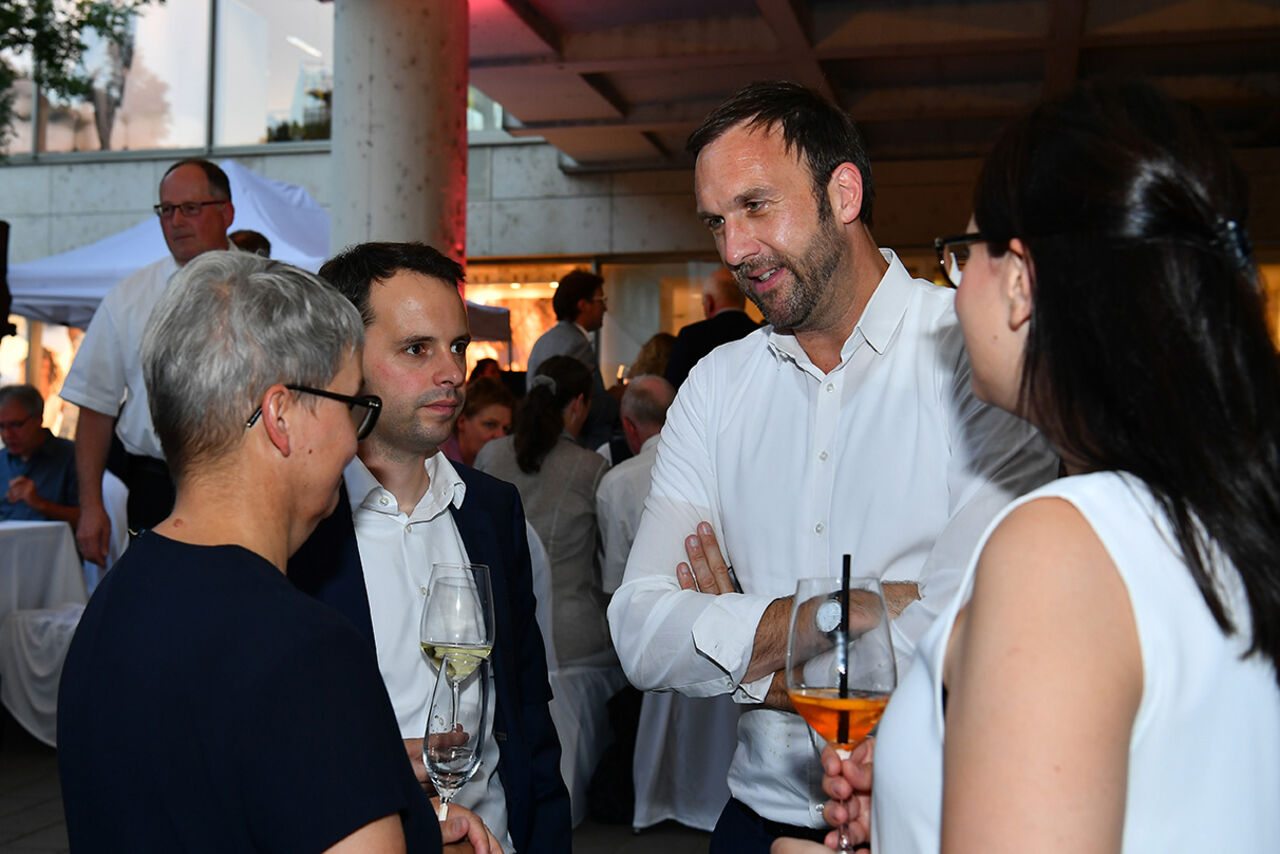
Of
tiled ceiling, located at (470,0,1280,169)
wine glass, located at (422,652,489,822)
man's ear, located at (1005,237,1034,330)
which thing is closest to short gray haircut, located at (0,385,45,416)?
tiled ceiling, located at (470,0,1280,169)

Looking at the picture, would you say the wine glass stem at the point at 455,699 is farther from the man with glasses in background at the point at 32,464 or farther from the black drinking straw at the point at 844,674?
the man with glasses in background at the point at 32,464

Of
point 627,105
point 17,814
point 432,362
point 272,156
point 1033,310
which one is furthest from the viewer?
point 272,156

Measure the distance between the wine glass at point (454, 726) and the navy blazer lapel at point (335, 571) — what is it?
36 centimetres

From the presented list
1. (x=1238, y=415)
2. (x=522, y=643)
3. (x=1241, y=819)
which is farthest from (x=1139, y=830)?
(x=522, y=643)

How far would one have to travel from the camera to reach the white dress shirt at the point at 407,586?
2195 mm

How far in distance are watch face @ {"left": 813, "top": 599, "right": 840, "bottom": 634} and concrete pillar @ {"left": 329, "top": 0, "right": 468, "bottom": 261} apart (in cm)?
548

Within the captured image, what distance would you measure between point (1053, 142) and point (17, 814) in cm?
542

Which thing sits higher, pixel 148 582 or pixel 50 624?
pixel 148 582

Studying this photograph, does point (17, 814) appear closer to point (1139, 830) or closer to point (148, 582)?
point (148, 582)

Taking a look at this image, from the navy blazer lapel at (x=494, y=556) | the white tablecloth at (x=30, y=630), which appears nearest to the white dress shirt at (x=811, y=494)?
the navy blazer lapel at (x=494, y=556)

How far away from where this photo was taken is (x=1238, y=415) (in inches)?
41.6

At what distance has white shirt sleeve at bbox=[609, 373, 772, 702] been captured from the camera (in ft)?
6.37

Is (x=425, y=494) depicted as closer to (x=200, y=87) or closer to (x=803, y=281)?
(x=803, y=281)

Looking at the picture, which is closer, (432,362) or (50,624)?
(432,362)
